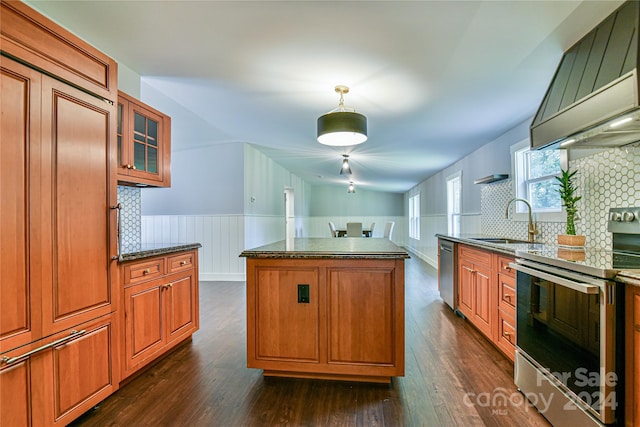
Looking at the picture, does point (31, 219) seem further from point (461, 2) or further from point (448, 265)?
point (448, 265)

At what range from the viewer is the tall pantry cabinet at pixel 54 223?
133 centimetres

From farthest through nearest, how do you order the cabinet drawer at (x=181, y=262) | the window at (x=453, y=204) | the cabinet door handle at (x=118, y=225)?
1. the window at (x=453, y=204)
2. the cabinet drawer at (x=181, y=262)
3. the cabinet door handle at (x=118, y=225)

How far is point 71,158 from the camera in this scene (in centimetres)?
160

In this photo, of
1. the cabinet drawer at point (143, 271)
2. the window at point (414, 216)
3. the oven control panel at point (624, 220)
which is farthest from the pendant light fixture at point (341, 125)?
the window at point (414, 216)

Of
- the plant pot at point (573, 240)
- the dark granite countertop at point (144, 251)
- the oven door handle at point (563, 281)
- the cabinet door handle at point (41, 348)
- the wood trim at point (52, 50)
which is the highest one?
the wood trim at point (52, 50)

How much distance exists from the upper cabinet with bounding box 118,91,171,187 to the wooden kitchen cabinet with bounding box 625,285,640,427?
2.94 meters

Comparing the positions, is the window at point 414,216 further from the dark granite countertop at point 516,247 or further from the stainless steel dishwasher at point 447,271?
the dark granite countertop at point 516,247

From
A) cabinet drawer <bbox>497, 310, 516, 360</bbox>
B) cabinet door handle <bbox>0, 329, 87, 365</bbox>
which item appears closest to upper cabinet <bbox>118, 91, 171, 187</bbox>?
cabinet door handle <bbox>0, 329, 87, 365</bbox>

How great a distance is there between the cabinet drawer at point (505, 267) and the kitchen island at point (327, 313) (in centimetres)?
87

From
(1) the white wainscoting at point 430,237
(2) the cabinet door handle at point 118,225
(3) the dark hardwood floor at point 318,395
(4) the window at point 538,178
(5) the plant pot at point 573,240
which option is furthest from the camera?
(1) the white wainscoting at point 430,237

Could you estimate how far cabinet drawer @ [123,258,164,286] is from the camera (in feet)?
6.67

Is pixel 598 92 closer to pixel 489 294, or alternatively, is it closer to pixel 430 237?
pixel 489 294

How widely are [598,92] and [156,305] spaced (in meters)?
3.07

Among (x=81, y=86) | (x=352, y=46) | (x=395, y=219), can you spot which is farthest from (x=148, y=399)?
(x=395, y=219)
